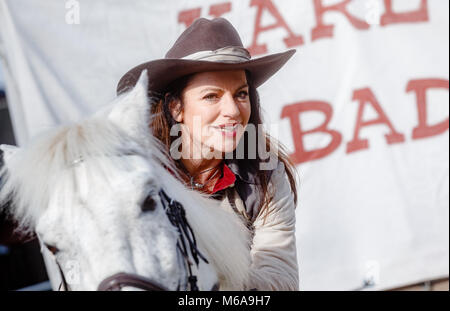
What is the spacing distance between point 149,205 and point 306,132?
1429 millimetres

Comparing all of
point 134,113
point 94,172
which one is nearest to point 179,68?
point 134,113

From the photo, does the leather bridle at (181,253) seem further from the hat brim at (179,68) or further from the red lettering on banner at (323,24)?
the red lettering on banner at (323,24)

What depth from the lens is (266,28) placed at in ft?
6.22

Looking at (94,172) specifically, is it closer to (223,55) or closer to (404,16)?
(223,55)

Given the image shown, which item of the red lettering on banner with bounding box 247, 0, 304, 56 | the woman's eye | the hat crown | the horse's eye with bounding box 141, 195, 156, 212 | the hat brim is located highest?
the red lettering on banner with bounding box 247, 0, 304, 56

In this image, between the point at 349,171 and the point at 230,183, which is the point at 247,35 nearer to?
the point at 349,171

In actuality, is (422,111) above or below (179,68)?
above

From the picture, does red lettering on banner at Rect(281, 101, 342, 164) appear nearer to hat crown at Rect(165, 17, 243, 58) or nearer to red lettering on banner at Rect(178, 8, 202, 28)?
red lettering on banner at Rect(178, 8, 202, 28)

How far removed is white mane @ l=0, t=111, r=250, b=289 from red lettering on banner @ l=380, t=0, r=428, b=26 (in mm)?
1545

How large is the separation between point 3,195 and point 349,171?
60.1 inches

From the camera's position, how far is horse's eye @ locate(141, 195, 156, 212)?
603 millimetres

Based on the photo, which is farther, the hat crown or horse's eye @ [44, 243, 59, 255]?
the hat crown

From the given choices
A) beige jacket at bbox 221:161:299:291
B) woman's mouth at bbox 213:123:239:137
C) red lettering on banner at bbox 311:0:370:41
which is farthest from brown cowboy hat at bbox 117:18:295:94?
red lettering on banner at bbox 311:0:370:41

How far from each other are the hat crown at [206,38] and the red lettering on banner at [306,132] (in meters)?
0.98
